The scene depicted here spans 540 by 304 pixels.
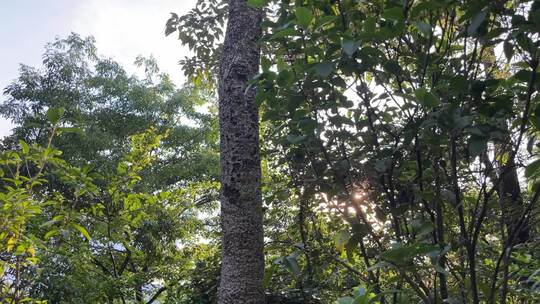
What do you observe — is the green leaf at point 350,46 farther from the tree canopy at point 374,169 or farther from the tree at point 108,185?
the tree at point 108,185

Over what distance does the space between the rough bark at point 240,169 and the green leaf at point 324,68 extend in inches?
35.5

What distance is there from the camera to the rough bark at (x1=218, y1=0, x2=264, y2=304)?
178 cm

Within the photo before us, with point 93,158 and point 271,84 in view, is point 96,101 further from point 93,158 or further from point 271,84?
point 271,84

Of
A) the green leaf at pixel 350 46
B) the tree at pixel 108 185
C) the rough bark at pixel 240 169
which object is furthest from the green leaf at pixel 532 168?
the tree at pixel 108 185

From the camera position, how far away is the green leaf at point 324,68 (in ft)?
2.78

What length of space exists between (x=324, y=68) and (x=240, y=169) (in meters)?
1.06

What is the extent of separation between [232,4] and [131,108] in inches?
311

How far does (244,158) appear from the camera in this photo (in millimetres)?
1884

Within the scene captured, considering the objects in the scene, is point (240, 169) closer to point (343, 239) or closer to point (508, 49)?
point (343, 239)

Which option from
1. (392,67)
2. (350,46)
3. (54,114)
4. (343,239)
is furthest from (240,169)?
(350,46)

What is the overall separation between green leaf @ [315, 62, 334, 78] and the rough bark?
2.96ft

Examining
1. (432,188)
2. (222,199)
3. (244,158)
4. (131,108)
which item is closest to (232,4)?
(244,158)

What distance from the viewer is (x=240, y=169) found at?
187 cm

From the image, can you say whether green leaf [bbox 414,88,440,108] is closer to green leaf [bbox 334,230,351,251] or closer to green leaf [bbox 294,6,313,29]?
green leaf [bbox 294,6,313,29]
